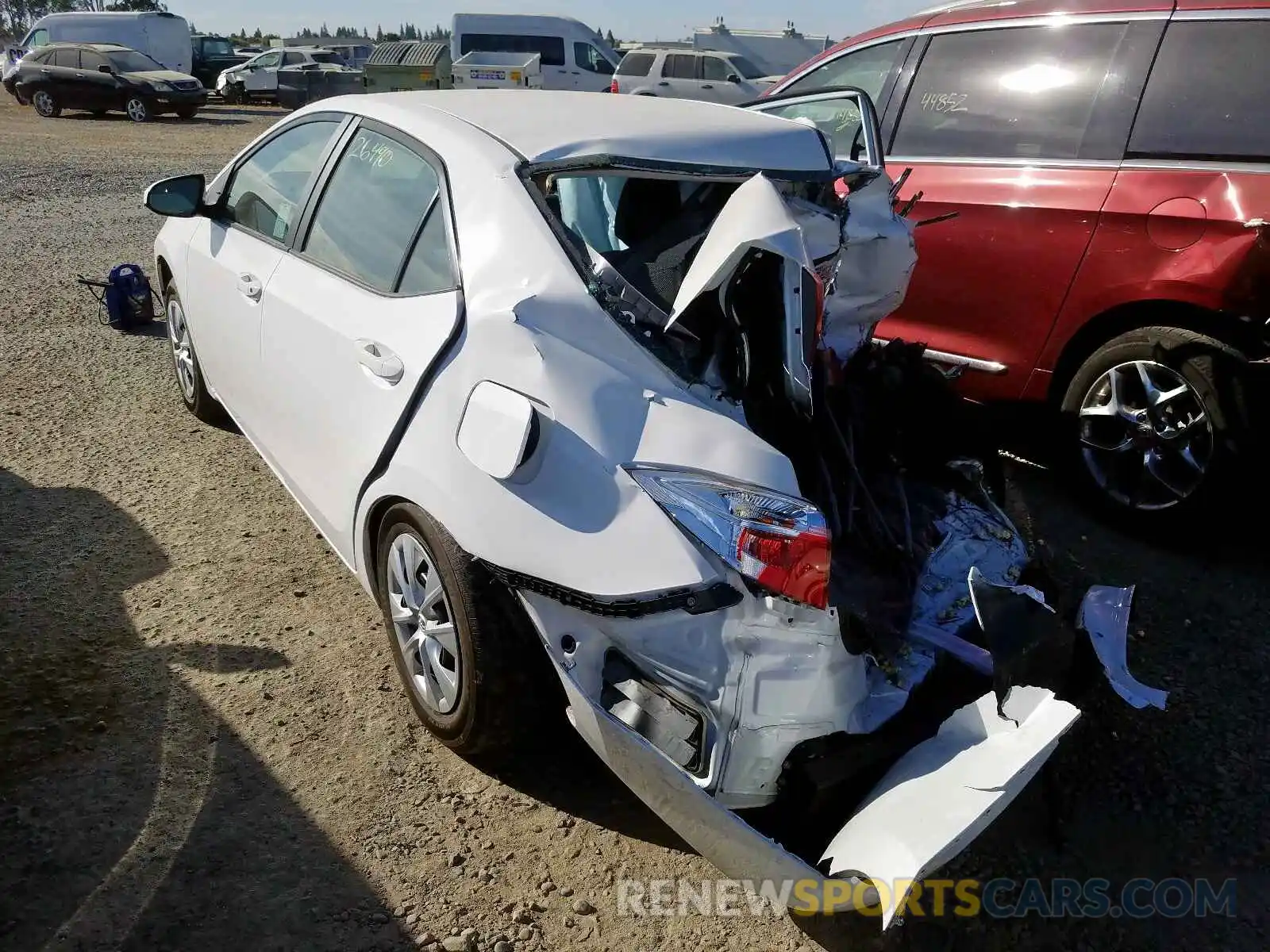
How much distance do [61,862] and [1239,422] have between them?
3.93 meters

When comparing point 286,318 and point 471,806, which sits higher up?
point 286,318

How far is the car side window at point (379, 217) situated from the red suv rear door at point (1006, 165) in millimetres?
2560

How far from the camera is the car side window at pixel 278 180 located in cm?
333

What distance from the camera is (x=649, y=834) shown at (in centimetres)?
245

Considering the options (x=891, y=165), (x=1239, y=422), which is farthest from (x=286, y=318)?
(x=1239, y=422)

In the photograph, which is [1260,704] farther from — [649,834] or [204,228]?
[204,228]

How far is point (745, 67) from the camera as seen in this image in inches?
863

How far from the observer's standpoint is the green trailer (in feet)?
79.7

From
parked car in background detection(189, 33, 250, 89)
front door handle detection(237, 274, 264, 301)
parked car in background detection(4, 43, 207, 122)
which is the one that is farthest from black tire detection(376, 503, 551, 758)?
parked car in background detection(189, 33, 250, 89)

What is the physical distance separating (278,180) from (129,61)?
69.9 ft

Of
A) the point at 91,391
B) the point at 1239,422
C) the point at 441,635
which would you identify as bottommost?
the point at 91,391

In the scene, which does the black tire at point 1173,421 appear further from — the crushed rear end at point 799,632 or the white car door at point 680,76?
the white car door at point 680,76

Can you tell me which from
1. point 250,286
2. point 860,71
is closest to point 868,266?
point 250,286

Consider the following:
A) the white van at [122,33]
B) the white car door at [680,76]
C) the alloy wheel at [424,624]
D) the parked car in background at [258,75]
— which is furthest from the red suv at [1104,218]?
the parked car in background at [258,75]
